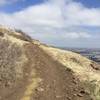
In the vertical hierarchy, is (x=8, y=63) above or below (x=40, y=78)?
above

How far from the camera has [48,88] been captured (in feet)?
101

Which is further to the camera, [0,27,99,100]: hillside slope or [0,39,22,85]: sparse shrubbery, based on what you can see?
[0,39,22,85]: sparse shrubbery

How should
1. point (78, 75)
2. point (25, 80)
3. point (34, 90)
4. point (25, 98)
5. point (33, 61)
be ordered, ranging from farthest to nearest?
point (33, 61) → point (78, 75) → point (25, 80) → point (34, 90) → point (25, 98)

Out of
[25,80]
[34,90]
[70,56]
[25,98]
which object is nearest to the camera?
[25,98]

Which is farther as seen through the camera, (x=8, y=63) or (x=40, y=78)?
Result: (x=40, y=78)

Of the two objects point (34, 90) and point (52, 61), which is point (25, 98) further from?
point (52, 61)

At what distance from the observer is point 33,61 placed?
41.5m

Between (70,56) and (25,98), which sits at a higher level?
(70,56)

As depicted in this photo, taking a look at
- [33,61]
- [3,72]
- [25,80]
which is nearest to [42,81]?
[25,80]

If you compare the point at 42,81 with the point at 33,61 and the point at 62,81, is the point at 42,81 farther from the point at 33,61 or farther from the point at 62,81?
the point at 33,61

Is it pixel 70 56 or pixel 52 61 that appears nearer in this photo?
pixel 52 61

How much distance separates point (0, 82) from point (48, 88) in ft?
13.6

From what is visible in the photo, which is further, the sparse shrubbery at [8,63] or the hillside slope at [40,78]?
the sparse shrubbery at [8,63]

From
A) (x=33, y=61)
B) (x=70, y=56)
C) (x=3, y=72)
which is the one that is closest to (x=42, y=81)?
(x=3, y=72)
